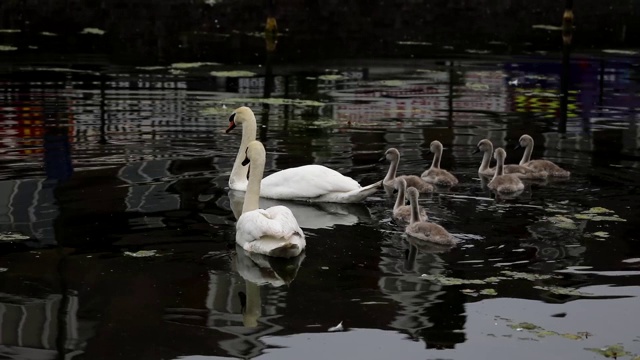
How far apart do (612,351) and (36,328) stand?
3967 millimetres

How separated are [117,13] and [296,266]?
25.0 m

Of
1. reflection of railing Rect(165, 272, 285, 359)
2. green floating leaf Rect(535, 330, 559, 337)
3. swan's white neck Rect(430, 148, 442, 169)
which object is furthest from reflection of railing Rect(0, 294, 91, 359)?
swan's white neck Rect(430, 148, 442, 169)

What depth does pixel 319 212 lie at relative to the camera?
13.0 m

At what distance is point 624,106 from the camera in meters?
21.7

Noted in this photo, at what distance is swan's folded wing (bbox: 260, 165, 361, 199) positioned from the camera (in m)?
13.2

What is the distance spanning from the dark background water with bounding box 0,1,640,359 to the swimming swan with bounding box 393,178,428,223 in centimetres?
16

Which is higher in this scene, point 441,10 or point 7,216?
point 441,10

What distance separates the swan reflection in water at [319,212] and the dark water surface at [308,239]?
0.05m

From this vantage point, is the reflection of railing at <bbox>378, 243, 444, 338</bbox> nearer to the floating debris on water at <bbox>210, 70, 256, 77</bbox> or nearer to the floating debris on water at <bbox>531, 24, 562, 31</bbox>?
the floating debris on water at <bbox>210, 70, 256, 77</bbox>

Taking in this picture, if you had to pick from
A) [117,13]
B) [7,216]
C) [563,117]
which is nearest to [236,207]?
[7,216]

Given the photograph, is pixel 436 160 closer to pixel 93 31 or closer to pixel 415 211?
pixel 415 211

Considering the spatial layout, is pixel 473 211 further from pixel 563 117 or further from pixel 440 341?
pixel 563 117

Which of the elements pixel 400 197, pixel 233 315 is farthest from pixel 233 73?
pixel 233 315

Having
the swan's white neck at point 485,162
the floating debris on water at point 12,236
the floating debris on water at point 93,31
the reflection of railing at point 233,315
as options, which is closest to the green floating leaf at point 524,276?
the reflection of railing at point 233,315
